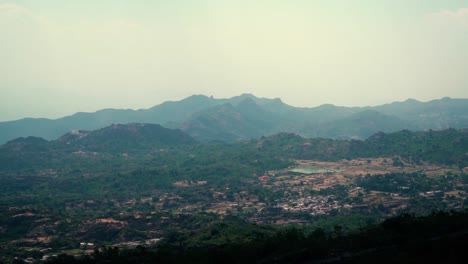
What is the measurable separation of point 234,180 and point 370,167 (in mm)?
52494

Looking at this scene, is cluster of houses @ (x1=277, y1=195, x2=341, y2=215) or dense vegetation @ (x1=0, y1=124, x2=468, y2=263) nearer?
dense vegetation @ (x1=0, y1=124, x2=468, y2=263)

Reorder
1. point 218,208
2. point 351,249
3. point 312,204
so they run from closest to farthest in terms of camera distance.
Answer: point 351,249 < point 312,204 < point 218,208

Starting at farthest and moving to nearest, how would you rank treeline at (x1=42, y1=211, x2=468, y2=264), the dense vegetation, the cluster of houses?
the cluster of houses
the dense vegetation
treeline at (x1=42, y1=211, x2=468, y2=264)

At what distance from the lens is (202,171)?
615 ft

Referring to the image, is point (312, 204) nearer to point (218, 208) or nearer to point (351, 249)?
point (218, 208)

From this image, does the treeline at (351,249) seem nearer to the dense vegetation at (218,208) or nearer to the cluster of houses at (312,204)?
the dense vegetation at (218,208)

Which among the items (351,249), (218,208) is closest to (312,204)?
(218,208)

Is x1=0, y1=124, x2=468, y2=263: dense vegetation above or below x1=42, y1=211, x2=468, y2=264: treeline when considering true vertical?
below

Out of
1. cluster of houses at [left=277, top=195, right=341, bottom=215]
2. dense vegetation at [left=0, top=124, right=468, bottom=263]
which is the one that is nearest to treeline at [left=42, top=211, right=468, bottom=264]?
dense vegetation at [left=0, top=124, right=468, bottom=263]

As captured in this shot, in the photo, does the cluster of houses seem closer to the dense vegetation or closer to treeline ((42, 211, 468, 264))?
the dense vegetation

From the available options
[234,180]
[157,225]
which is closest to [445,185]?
[234,180]

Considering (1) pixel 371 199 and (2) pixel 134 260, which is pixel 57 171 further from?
(2) pixel 134 260

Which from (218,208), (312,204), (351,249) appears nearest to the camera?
(351,249)

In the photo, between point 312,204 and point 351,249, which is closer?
point 351,249
